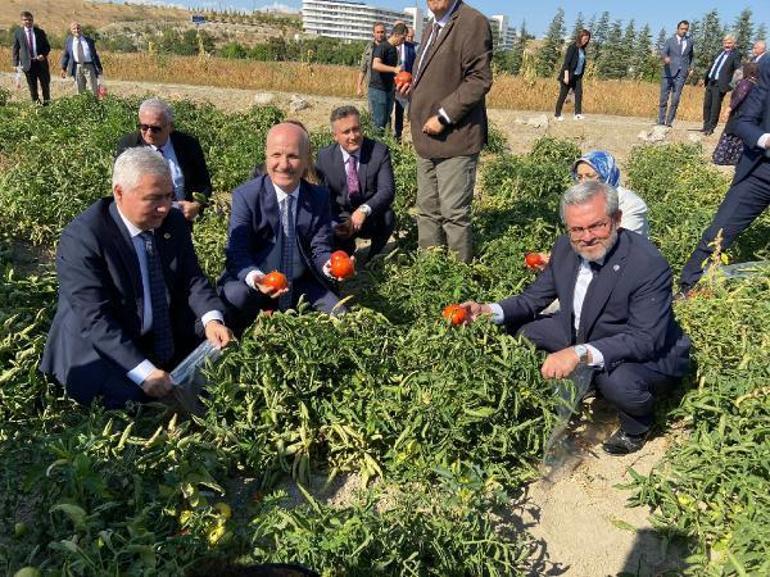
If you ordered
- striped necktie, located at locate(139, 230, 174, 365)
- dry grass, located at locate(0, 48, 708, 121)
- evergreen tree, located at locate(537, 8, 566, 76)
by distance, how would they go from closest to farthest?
striped necktie, located at locate(139, 230, 174, 365) → dry grass, located at locate(0, 48, 708, 121) → evergreen tree, located at locate(537, 8, 566, 76)

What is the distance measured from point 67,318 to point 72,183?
10.4 ft

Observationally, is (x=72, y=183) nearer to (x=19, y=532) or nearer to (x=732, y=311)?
(x=19, y=532)

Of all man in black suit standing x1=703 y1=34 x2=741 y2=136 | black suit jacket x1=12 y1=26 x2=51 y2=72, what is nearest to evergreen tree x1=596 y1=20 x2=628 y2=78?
man in black suit standing x1=703 y1=34 x2=741 y2=136

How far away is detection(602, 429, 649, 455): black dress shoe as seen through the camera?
321 cm

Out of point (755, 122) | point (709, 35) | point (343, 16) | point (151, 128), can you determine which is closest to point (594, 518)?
point (755, 122)

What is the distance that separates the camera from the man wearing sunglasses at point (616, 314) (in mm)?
3012

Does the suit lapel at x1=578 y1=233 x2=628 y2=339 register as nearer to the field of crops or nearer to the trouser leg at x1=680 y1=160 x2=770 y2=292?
the field of crops

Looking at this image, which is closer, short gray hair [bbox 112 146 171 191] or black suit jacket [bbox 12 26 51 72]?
Answer: short gray hair [bbox 112 146 171 191]

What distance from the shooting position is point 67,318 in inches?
119

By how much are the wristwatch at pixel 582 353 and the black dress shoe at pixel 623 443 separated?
0.49 metres

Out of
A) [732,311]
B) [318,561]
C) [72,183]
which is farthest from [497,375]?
[72,183]

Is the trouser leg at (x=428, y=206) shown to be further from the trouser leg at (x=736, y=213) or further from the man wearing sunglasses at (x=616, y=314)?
the trouser leg at (x=736, y=213)

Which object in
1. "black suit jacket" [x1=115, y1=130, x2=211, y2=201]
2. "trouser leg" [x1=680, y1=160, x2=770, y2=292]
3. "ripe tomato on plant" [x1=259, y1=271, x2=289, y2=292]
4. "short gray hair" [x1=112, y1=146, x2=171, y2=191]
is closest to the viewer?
"short gray hair" [x1=112, y1=146, x2=171, y2=191]

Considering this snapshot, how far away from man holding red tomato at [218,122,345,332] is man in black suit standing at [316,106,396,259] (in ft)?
2.75
